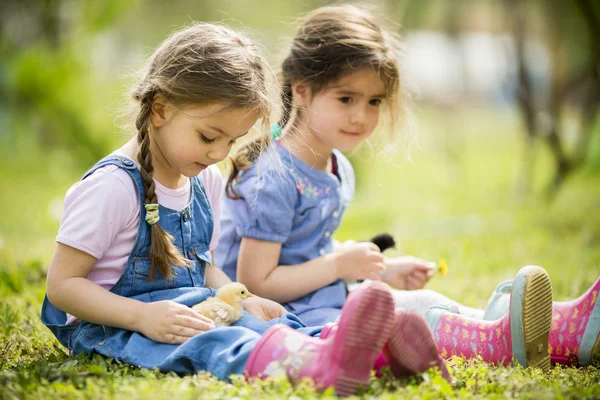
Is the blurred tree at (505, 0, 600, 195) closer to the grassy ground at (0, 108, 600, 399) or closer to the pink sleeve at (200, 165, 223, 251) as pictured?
the grassy ground at (0, 108, 600, 399)

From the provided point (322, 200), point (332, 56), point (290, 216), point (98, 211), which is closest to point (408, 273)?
point (322, 200)

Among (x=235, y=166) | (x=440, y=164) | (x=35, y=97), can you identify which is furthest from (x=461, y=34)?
(x=235, y=166)

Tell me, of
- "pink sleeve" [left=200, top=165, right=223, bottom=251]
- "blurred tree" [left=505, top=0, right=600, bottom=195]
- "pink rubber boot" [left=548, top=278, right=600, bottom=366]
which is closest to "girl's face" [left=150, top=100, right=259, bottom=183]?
"pink sleeve" [left=200, top=165, right=223, bottom=251]

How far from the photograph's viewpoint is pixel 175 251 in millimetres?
2441

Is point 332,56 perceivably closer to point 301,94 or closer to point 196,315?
point 301,94

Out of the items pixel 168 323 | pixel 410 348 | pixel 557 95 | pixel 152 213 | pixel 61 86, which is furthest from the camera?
pixel 61 86

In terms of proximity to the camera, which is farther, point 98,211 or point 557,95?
point 557,95

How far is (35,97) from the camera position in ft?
31.3

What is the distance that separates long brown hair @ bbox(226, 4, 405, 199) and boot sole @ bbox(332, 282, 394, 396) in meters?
1.12

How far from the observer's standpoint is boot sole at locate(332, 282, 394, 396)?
195 cm

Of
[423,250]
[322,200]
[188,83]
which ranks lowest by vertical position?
[423,250]

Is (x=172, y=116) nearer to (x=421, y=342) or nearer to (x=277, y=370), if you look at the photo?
(x=277, y=370)

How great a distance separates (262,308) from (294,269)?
37 cm

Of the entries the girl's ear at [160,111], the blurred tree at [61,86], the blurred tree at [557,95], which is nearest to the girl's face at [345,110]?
the girl's ear at [160,111]
